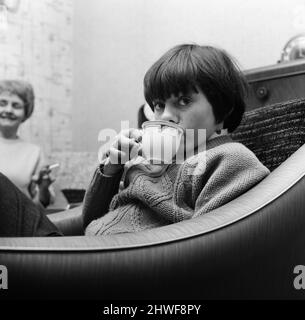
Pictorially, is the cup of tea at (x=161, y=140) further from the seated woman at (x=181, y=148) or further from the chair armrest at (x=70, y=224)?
the chair armrest at (x=70, y=224)

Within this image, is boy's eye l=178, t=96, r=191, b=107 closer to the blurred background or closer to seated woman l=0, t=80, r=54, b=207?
seated woman l=0, t=80, r=54, b=207

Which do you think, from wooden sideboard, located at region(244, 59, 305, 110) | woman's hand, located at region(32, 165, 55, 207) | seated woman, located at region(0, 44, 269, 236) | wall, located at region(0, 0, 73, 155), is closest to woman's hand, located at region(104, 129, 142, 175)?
seated woman, located at region(0, 44, 269, 236)

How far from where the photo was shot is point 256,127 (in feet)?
4.18

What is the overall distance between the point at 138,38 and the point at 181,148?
2.47 m

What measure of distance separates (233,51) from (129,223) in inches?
78.5

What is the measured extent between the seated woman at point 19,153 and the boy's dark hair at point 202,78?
1.48 meters

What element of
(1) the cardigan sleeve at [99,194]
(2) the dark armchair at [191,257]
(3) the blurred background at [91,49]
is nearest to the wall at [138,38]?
(3) the blurred background at [91,49]

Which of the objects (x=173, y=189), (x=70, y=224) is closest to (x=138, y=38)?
(x=70, y=224)

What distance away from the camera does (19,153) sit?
2.66 metres

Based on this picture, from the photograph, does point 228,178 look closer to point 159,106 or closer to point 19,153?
point 159,106

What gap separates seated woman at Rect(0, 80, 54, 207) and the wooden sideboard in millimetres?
1224

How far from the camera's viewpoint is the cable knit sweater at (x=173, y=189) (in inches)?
35.7

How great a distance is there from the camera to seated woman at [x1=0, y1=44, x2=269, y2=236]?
A: 97cm
